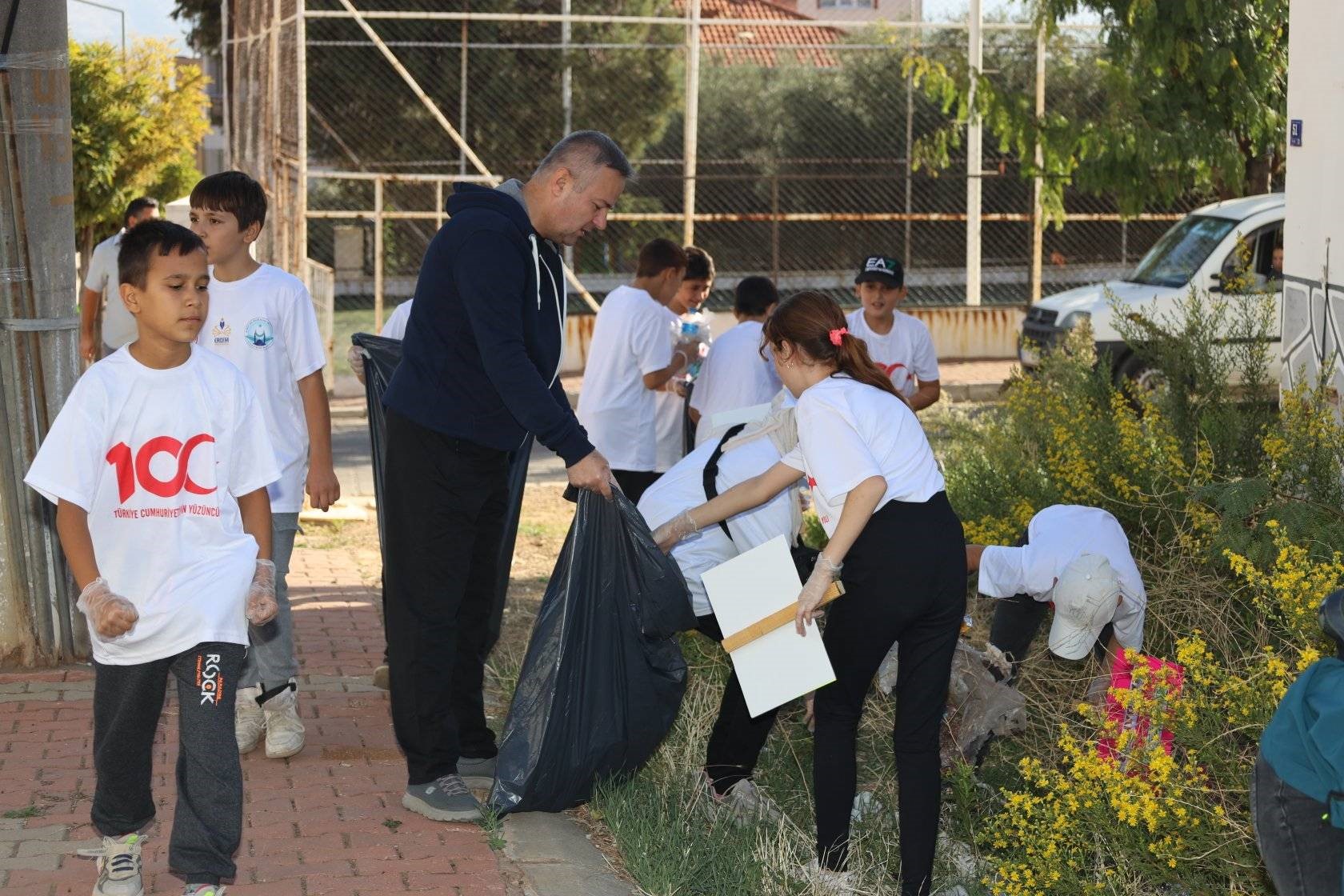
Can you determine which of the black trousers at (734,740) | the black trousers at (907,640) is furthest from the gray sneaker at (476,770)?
the black trousers at (907,640)

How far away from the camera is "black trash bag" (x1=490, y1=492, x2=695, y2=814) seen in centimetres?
468

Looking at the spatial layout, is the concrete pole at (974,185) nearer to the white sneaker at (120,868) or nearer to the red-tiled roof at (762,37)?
the red-tiled roof at (762,37)

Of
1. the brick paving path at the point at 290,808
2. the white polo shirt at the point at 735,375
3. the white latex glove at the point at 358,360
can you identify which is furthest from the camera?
the white polo shirt at the point at 735,375

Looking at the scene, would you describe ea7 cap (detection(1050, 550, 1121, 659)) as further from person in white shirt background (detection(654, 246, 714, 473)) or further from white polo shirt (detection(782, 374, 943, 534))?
person in white shirt background (detection(654, 246, 714, 473))

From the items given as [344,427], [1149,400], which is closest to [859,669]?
[1149,400]

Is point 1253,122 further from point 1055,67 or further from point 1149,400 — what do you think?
point 1055,67

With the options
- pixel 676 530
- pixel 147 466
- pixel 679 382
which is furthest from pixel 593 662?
pixel 679 382

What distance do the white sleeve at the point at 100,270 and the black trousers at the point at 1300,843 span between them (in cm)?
835

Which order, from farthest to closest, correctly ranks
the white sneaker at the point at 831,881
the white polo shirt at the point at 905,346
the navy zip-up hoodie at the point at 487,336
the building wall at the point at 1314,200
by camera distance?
1. the white polo shirt at the point at 905,346
2. the building wall at the point at 1314,200
3. the navy zip-up hoodie at the point at 487,336
4. the white sneaker at the point at 831,881

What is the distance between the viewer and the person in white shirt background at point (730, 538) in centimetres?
499

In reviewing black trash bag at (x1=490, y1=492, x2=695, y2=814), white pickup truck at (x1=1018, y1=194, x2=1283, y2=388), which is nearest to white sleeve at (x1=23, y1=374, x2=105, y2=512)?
black trash bag at (x1=490, y1=492, x2=695, y2=814)

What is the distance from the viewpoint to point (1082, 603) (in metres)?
4.84

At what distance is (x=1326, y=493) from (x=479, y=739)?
9.90 feet

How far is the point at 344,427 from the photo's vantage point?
48.7ft
